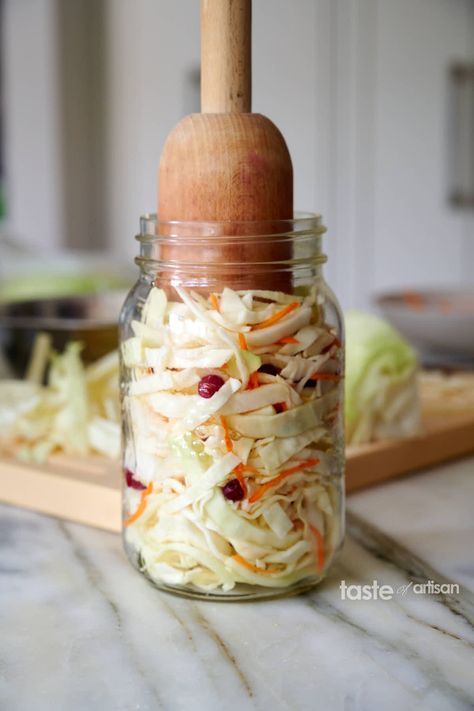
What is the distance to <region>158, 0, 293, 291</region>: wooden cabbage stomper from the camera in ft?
1.98

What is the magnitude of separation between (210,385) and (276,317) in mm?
64

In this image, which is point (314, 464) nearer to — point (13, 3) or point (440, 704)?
point (440, 704)

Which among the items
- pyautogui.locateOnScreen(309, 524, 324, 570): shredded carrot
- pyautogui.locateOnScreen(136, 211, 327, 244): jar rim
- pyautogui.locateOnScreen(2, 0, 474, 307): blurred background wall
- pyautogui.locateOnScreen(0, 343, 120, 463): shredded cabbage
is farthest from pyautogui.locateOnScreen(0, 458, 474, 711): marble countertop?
pyautogui.locateOnScreen(2, 0, 474, 307): blurred background wall

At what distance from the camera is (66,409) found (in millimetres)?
910

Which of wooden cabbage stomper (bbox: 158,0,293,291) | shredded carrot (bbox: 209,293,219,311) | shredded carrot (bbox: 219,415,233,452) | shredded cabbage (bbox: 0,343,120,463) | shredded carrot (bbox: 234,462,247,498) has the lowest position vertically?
shredded cabbage (bbox: 0,343,120,463)

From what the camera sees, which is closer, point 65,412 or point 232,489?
point 232,489

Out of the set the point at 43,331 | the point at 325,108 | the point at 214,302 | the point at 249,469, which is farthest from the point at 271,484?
the point at 325,108

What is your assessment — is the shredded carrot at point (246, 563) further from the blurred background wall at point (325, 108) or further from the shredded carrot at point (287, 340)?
the blurred background wall at point (325, 108)

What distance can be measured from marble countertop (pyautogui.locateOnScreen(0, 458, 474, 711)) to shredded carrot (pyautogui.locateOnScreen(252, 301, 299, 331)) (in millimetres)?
189

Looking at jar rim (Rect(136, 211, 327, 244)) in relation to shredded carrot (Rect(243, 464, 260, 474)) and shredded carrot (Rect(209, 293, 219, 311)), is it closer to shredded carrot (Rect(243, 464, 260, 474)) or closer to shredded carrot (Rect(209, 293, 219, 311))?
shredded carrot (Rect(209, 293, 219, 311))

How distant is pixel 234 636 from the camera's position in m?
0.56

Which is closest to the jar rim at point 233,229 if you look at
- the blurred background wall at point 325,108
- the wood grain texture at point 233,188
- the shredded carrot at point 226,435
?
the wood grain texture at point 233,188

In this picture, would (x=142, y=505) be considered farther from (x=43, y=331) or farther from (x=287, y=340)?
(x=43, y=331)

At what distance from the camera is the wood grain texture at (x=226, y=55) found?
60 cm
